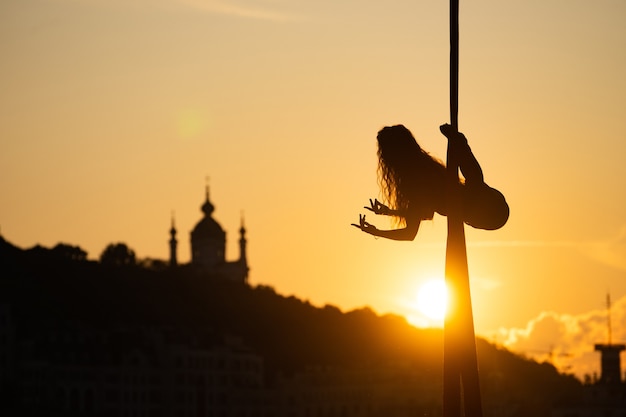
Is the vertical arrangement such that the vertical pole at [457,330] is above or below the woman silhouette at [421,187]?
below

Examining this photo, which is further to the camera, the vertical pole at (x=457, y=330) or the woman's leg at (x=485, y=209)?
the woman's leg at (x=485, y=209)

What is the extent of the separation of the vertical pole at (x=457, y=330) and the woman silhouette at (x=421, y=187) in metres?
0.28

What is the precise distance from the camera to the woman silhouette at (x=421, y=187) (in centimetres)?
1631

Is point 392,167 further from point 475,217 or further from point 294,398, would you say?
point 294,398

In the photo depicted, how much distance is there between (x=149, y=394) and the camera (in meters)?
170

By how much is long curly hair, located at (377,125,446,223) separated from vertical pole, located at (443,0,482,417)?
1.56 ft

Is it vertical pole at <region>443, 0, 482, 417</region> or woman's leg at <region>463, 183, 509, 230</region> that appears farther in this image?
woman's leg at <region>463, 183, 509, 230</region>

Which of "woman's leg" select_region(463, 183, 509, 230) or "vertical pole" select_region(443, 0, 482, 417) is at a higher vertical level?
"woman's leg" select_region(463, 183, 509, 230)

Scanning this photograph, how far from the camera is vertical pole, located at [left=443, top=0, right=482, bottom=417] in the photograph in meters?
16.0

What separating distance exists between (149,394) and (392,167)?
15516cm

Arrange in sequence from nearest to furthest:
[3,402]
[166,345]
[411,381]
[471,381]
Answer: [471,381], [3,402], [166,345], [411,381]

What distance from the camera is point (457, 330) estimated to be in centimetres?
1602

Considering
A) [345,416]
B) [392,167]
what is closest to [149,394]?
[345,416]

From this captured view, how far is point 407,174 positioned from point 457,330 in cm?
136
